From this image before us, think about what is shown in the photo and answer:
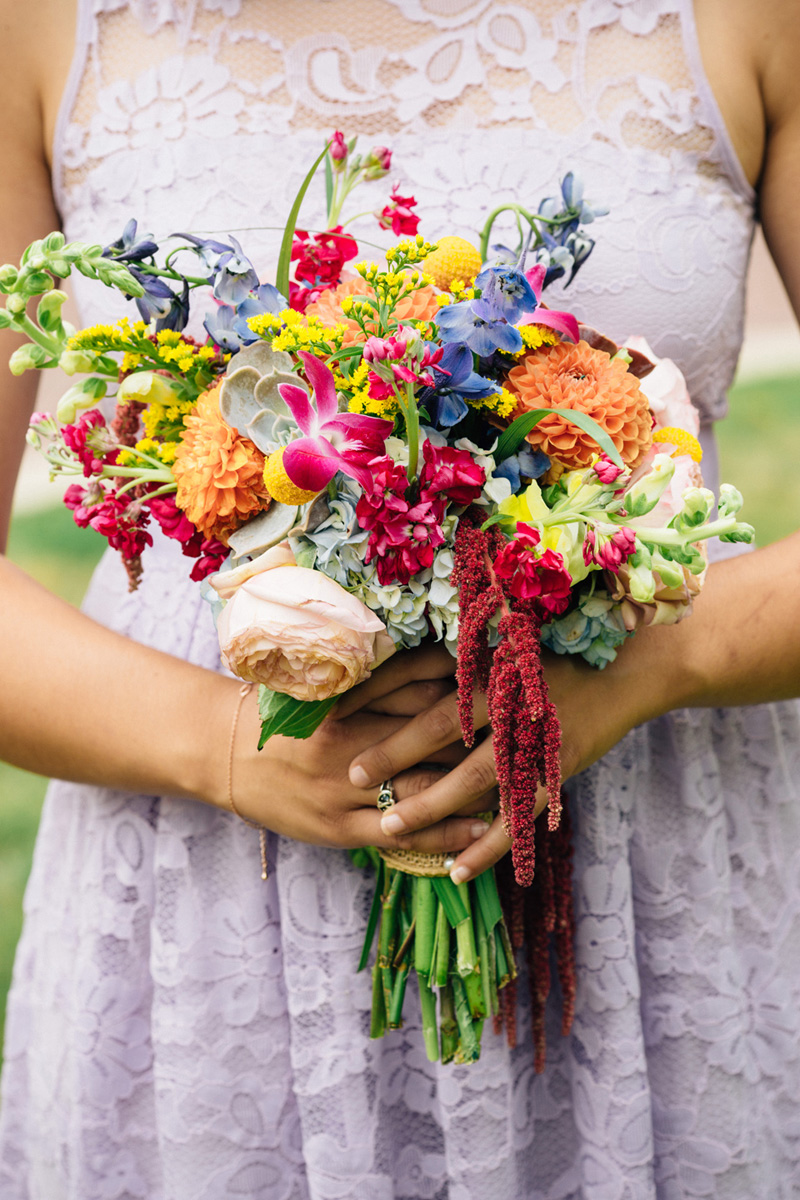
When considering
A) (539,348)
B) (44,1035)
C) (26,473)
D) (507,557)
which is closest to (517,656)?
(507,557)

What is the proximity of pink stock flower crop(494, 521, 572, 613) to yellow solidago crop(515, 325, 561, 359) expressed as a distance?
152 millimetres

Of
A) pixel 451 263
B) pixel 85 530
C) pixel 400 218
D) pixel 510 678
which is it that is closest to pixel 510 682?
pixel 510 678

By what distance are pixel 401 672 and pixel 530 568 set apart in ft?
0.79

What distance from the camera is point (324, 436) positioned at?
0.71 m

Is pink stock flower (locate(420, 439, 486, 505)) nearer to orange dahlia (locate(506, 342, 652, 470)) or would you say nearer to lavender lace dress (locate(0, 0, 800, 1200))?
orange dahlia (locate(506, 342, 652, 470))

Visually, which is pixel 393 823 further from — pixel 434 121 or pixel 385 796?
pixel 434 121

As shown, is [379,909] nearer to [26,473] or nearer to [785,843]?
[785,843]

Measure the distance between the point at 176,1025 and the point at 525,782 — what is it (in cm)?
62

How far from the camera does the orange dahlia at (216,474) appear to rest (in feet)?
2.47

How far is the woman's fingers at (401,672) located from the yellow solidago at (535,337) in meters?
0.29

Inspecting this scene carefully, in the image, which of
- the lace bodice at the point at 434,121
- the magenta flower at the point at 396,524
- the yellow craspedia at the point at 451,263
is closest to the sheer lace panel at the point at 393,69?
the lace bodice at the point at 434,121

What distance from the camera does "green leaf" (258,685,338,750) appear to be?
2.76 ft

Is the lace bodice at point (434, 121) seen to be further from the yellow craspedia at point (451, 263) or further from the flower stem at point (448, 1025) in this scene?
the flower stem at point (448, 1025)

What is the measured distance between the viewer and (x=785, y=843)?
121cm
